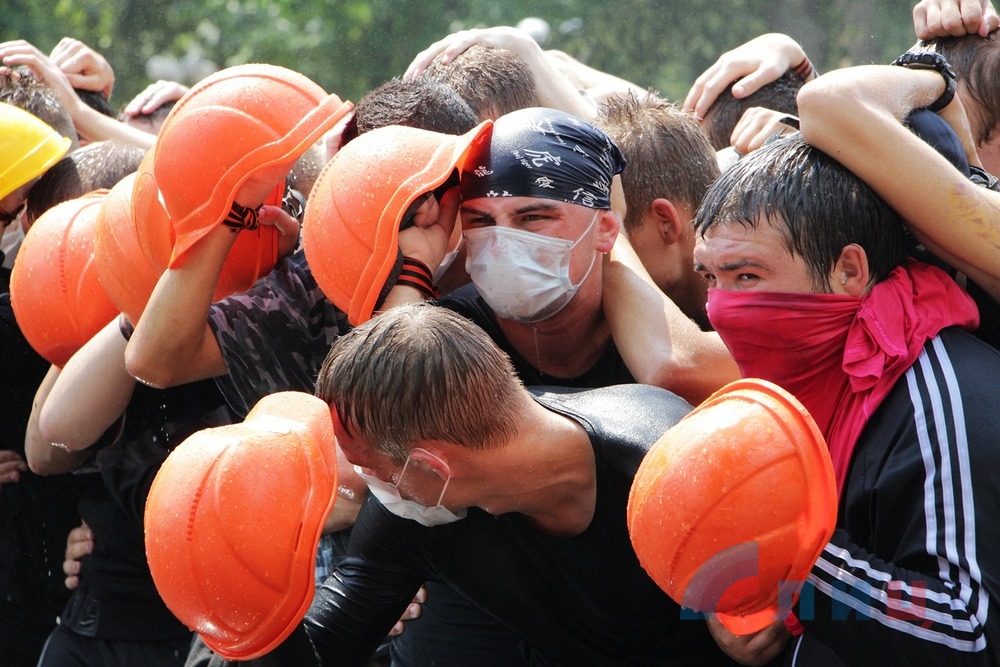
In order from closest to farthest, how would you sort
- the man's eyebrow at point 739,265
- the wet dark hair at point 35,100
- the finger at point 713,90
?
the man's eyebrow at point 739,265 < the finger at point 713,90 < the wet dark hair at point 35,100

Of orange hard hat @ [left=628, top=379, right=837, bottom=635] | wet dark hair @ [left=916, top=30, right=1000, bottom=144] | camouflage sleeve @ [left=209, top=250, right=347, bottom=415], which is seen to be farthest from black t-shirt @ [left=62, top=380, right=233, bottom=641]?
wet dark hair @ [left=916, top=30, right=1000, bottom=144]

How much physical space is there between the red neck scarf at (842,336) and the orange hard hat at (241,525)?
893 mm

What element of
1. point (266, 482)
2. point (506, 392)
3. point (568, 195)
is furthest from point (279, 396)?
point (568, 195)

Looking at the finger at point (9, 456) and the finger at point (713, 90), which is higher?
the finger at point (713, 90)

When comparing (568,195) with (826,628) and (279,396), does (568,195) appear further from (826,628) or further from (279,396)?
(826,628)

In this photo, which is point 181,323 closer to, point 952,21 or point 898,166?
point 898,166

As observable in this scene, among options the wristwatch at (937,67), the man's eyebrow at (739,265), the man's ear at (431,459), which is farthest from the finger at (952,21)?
the man's ear at (431,459)

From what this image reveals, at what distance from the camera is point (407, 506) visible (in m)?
2.65

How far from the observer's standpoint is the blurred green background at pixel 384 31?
15.8 meters

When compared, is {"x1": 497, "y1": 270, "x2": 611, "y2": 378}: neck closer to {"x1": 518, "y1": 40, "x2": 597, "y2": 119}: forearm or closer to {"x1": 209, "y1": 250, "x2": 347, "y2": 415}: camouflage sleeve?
{"x1": 209, "y1": 250, "x2": 347, "y2": 415}: camouflage sleeve

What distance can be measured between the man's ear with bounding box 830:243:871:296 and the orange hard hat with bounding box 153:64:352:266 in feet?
3.95

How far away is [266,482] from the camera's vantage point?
7.26 feet

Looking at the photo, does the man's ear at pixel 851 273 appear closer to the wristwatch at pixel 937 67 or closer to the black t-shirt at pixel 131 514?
the wristwatch at pixel 937 67

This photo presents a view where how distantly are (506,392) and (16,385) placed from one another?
7.19 feet
